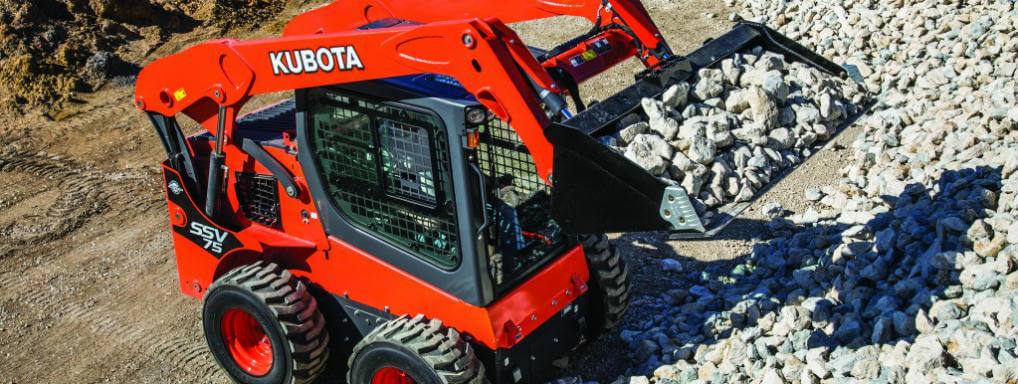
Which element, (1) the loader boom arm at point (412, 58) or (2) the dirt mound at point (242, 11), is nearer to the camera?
(1) the loader boom arm at point (412, 58)

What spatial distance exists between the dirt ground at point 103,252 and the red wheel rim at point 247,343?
0.42 meters

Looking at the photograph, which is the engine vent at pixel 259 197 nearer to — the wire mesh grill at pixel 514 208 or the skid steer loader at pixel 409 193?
the skid steer loader at pixel 409 193

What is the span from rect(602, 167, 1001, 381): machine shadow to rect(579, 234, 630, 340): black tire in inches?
11.6

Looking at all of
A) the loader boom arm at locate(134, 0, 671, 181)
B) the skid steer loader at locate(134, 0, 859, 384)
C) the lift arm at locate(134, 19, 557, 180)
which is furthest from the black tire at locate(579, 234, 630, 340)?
the lift arm at locate(134, 19, 557, 180)

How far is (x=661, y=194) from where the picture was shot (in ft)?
13.9

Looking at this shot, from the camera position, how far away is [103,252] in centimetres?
790

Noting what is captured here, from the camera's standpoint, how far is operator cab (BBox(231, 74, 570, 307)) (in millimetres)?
4621

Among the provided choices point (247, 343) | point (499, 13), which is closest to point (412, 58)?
point (499, 13)

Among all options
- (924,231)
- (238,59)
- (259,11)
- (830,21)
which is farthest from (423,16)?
(259,11)

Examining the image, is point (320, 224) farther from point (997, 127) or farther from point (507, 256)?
point (997, 127)

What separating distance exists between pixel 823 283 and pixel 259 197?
3.54 metres

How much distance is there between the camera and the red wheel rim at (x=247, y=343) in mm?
5859

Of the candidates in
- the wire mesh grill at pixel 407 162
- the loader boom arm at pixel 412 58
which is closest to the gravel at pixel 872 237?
the loader boom arm at pixel 412 58

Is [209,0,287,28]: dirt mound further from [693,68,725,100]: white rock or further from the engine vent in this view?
the engine vent
